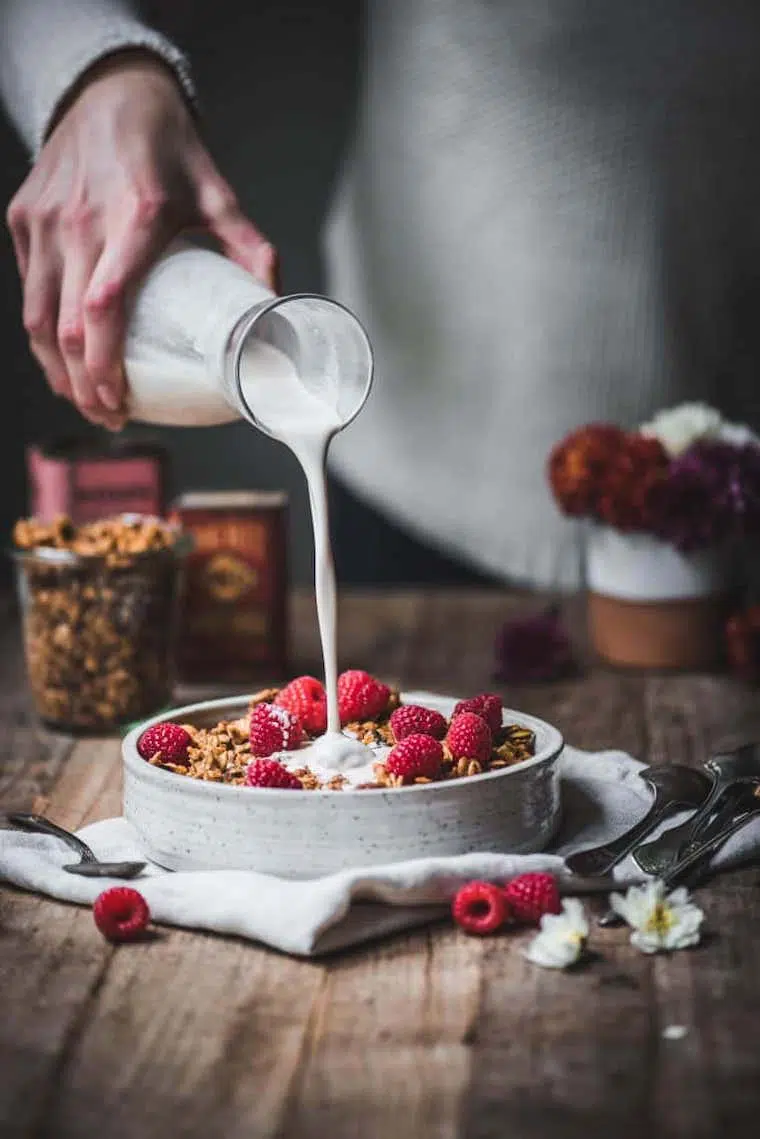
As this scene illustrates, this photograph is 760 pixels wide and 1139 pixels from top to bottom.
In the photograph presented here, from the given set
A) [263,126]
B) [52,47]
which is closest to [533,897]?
[52,47]

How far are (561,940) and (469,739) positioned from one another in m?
0.18

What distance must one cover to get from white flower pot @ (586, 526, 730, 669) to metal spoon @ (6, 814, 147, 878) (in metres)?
0.76

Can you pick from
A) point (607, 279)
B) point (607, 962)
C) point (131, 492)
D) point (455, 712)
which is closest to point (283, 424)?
point (455, 712)

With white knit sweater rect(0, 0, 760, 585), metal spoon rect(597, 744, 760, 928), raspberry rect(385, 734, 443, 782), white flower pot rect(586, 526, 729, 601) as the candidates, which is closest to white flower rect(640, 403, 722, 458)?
white flower pot rect(586, 526, 729, 601)

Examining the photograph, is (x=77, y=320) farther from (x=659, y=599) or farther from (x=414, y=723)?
(x=659, y=599)

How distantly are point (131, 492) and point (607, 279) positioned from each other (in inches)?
29.6

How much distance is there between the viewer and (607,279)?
2207 millimetres

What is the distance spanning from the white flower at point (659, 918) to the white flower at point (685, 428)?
2.65 ft

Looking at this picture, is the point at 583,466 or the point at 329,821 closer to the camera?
the point at 329,821

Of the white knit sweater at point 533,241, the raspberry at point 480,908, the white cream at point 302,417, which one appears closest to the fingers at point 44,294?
the white cream at point 302,417

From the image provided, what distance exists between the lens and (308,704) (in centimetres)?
128

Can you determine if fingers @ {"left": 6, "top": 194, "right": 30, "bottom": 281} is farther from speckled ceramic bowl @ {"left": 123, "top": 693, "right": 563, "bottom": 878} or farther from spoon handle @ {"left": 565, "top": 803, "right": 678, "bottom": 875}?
spoon handle @ {"left": 565, "top": 803, "right": 678, "bottom": 875}

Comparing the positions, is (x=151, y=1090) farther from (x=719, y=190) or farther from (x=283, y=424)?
(x=719, y=190)

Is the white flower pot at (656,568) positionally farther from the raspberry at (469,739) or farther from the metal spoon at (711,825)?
the raspberry at (469,739)
